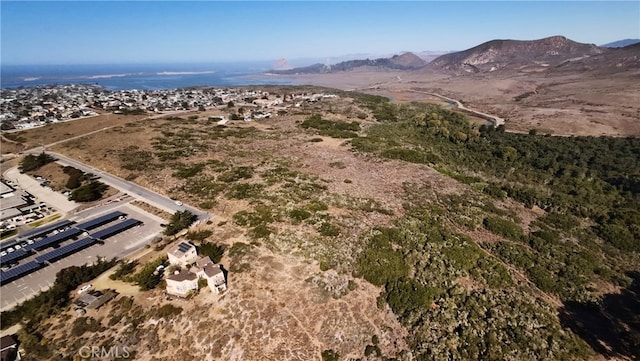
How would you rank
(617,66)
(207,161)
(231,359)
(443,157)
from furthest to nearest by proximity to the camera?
(617,66) < (443,157) < (207,161) < (231,359)

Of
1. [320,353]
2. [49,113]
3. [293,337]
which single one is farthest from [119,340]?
[49,113]

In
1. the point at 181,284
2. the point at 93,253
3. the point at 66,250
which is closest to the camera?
the point at 181,284

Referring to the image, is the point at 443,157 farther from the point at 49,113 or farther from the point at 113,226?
the point at 49,113

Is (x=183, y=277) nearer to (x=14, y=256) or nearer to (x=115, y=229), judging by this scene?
(x=115, y=229)

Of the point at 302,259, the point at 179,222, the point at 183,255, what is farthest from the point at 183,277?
the point at 179,222

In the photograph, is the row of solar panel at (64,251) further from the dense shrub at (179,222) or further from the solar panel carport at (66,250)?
the dense shrub at (179,222)

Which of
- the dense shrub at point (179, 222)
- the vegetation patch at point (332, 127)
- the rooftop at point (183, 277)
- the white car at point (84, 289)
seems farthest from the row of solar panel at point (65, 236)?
the vegetation patch at point (332, 127)
